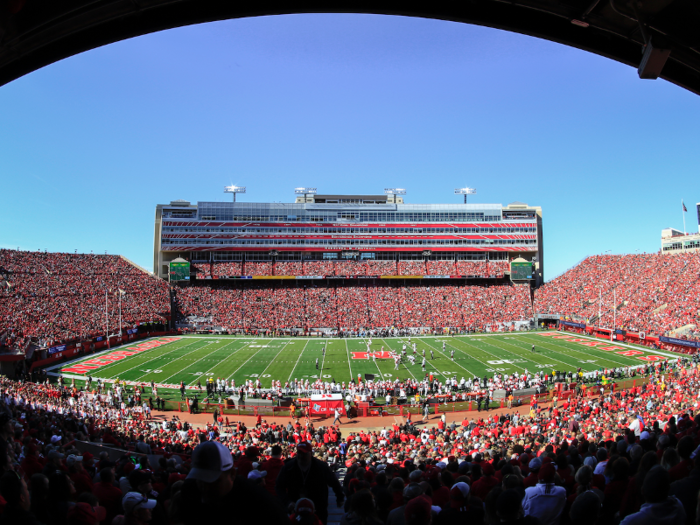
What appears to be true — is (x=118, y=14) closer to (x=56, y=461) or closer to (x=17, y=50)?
(x=17, y=50)

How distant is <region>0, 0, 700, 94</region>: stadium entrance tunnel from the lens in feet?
16.6

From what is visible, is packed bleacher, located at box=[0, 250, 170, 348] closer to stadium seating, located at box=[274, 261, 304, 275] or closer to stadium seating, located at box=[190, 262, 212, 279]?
stadium seating, located at box=[190, 262, 212, 279]

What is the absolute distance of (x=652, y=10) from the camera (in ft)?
16.8

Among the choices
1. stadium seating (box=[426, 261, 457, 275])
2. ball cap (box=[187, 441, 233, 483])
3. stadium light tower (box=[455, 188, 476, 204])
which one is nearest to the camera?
ball cap (box=[187, 441, 233, 483])

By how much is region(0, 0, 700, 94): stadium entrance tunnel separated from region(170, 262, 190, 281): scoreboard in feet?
192

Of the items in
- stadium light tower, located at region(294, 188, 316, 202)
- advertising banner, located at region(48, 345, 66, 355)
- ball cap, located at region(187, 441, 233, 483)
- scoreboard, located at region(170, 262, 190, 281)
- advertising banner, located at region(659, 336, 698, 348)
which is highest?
stadium light tower, located at region(294, 188, 316, 202)

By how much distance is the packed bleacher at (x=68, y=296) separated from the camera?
36406mm

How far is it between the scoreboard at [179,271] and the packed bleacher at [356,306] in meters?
1.83

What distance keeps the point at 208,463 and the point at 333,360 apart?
32.6 metres

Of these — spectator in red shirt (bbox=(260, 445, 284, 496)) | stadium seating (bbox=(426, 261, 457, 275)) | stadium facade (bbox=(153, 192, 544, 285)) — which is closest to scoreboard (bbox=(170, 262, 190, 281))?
stadium facade (bbox=(153, 192, 544, 285))

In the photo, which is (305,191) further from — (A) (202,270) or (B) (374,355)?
(B) (374,355)

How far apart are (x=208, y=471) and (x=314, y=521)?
55.7 inches

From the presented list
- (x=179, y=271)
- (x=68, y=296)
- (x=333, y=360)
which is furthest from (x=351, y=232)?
(x=68, y=296)

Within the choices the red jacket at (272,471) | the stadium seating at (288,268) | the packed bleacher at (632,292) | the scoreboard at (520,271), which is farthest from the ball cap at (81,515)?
the scoreboard at (520,271)
